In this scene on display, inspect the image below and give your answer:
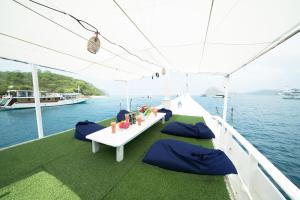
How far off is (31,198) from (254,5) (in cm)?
345

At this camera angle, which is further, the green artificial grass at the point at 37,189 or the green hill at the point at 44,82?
the green hill at the point at 44,82

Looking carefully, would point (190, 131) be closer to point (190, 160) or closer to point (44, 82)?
point (190, 160)

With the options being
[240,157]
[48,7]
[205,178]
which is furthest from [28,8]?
[240,157]

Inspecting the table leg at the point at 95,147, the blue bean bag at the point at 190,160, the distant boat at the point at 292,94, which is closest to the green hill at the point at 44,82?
the table leg at the point at 95,147

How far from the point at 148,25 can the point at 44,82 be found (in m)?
30.4

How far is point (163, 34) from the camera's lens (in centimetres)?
238

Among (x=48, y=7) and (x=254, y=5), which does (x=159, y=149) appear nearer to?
(x=254, y=5)

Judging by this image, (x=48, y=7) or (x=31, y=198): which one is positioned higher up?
(x=48, y=7)

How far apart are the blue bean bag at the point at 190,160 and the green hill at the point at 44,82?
22.0 metres

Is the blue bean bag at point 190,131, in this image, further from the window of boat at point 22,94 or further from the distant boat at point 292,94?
the distant boat at point 292,94

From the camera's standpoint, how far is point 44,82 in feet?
77.7

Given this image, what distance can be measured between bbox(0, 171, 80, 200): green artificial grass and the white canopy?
226 centimetres

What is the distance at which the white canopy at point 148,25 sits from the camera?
4.91 feet

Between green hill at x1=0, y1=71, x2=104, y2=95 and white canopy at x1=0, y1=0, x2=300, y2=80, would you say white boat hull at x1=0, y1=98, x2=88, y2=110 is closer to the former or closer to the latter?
green hill at x1=0, y1=71, x2=104, y2=95
